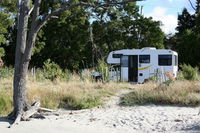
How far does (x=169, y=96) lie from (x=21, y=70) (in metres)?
5.35

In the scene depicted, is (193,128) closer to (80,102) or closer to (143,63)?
(80,102)

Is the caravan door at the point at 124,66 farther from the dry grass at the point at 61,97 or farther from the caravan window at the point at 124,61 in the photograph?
the dry grass at the point at 61,97

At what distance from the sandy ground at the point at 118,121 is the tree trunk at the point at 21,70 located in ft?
1.79

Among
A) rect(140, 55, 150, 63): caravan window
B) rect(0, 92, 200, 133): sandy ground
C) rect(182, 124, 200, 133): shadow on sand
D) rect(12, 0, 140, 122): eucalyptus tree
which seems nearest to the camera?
rect(182, 124, 200, 133): shadow on sand

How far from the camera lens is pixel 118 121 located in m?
7.66

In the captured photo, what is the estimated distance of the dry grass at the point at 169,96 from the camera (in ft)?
32.8

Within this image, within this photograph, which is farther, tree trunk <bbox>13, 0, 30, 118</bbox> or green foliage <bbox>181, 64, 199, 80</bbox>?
green foliage <bbox>181, 64, 199, 80</bbox>

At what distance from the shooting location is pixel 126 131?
6703 mm

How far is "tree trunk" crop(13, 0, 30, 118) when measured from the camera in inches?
310

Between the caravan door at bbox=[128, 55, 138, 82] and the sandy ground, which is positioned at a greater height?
the caravan door at bbox=[128, 55, 138, 82]

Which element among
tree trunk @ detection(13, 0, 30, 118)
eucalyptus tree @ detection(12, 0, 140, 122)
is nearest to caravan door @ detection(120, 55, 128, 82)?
eucalyptus tree @ detection(12, 0, 140, 122)

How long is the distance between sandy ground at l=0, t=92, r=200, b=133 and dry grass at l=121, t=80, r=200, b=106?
1.70 feet

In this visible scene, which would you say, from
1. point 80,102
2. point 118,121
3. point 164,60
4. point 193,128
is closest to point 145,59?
point 164,60

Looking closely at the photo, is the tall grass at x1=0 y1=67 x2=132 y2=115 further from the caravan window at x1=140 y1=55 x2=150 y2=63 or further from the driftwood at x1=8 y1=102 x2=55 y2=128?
the caravan window at x1=140 y1=55 x2=150 y2=63
